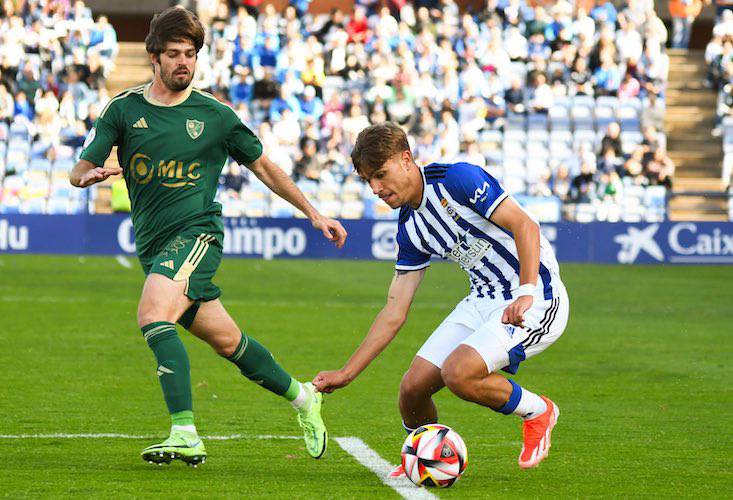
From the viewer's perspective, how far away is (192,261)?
21.4 feet

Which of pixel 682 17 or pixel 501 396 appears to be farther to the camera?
pixel 682 17

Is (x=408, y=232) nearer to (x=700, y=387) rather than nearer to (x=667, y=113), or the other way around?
(x=700, y=387)

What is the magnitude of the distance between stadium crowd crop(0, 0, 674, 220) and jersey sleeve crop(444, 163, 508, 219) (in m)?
17.1

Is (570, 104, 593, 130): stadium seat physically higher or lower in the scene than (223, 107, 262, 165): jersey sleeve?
lower

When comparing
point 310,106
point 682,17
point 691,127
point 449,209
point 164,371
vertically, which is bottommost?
point 691,127

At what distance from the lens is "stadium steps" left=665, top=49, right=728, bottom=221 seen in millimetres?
27453

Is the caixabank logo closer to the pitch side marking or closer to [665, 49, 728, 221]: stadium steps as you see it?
[665, 49, 728, 221]: stadium steps

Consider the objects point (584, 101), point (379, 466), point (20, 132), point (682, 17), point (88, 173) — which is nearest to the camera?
point (88, 173)

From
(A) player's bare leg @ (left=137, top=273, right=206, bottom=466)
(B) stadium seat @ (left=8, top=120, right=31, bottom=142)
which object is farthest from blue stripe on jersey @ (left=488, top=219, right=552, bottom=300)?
(B) stadium seat @ (left=8, top=120, right=31, bottom=142)

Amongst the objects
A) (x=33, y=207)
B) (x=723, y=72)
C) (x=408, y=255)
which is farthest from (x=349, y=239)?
(x=408, y=255)

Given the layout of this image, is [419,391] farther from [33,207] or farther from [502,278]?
[33,207]

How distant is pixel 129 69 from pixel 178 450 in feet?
78.9

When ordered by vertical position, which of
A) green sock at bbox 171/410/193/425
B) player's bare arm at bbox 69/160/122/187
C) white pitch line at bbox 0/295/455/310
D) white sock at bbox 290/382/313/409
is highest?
player's bare arm at bbox 69/160/122/187

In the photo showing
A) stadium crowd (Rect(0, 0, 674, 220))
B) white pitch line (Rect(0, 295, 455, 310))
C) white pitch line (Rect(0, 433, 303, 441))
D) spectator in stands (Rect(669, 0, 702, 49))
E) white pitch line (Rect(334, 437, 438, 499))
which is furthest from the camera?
spectator in stands (Rect(669, 0, 702, 49))
